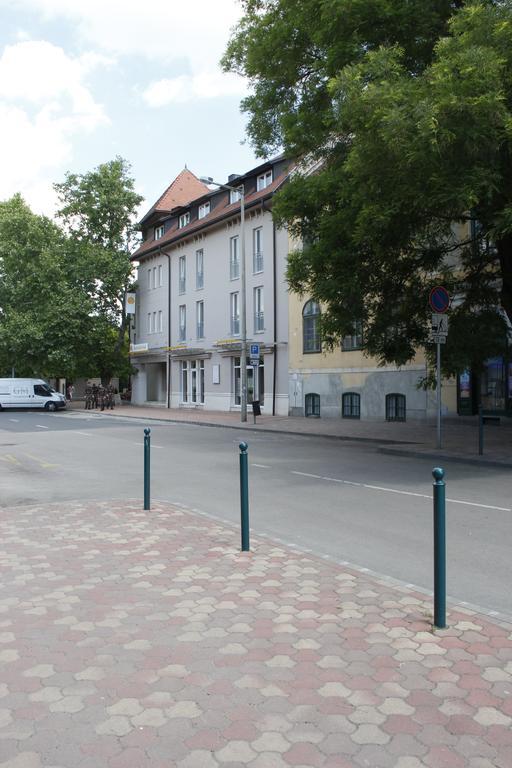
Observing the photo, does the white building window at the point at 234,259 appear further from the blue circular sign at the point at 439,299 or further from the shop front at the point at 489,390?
the blue circular sign at the point at 439,299

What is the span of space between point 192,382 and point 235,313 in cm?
691

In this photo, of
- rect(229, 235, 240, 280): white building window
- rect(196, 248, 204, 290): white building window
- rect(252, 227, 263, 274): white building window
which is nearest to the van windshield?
rect(196, 248, 204, 290): white building window

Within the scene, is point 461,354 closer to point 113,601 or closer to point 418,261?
point 418,261

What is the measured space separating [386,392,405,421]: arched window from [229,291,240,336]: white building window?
39.5ft

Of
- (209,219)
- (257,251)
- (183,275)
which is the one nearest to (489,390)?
(257,251)

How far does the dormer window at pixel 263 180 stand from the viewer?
34375mm

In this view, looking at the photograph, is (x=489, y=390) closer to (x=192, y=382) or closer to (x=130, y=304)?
(x=192, y=382)

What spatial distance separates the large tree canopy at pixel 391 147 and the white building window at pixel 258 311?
54.5ft

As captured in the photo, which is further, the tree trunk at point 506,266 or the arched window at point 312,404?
the arched window at point 312,404

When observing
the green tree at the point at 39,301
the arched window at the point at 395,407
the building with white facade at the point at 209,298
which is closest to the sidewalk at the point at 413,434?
the arched window at the point at 395,407

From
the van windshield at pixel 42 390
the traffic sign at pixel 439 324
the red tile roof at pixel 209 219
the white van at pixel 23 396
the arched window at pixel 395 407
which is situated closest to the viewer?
the traffic sign at pixel 439 324

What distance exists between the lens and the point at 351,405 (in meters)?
28.3

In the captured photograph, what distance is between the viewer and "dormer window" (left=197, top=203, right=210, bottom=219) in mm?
40838

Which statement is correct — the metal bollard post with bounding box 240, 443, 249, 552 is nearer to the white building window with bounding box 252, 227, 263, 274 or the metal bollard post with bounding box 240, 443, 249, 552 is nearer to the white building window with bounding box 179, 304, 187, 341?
the white building window with bounding box 252, 227, 263, 274
